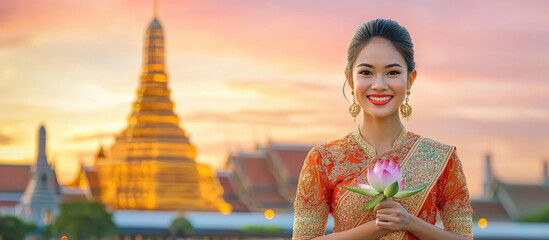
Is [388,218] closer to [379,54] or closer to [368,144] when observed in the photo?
[368,144]

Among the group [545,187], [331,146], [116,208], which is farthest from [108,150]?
[331,146]

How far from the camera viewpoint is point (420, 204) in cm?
317

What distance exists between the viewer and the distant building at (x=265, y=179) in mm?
45781

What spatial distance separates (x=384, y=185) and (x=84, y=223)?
3170cm

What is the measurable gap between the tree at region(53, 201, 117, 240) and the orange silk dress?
101 ft

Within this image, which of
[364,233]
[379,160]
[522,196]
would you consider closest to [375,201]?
[364,233]

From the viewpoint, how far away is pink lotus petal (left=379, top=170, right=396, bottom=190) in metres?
2.89

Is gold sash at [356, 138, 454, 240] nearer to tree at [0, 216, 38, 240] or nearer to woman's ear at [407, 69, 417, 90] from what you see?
woman's ear at [407, 69, 417, 90]

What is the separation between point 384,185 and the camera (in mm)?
2895

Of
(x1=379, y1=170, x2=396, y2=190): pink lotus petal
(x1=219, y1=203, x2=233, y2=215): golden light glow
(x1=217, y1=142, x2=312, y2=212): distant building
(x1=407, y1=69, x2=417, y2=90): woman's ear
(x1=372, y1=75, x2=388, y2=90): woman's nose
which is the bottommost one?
(x1=379, y1=170, x2=396, y2=190): pink lotus petal

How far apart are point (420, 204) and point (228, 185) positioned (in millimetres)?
44124

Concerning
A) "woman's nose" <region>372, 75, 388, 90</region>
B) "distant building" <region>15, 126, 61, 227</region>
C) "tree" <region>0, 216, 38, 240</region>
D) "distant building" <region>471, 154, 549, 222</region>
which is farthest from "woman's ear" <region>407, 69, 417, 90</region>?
"distant building" <region>471, 154, 549, 222</region>

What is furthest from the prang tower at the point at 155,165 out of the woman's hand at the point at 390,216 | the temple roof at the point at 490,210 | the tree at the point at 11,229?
the woman's hand at the point at 390,216

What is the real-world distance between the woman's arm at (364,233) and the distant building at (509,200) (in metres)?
42.0
